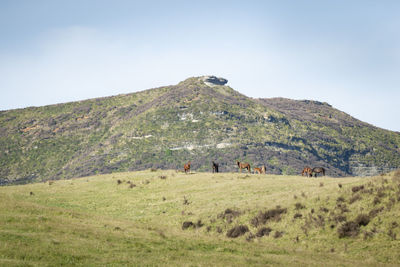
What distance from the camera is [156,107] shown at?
7608 inches

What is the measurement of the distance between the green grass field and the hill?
95.7 m

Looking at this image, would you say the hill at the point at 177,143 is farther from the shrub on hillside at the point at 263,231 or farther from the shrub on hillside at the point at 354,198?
the shrub on hillside at the point at 263,231

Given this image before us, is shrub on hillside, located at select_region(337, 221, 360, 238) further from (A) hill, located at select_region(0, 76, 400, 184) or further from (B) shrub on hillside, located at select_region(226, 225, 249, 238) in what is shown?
(A) hill, located at select_region(0, 76, 400, 184)

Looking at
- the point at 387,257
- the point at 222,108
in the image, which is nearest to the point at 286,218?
the point at 387,257

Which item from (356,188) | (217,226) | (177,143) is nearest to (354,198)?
(356,188)

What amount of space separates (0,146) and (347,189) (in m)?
164

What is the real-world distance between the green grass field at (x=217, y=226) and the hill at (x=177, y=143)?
95.7 m

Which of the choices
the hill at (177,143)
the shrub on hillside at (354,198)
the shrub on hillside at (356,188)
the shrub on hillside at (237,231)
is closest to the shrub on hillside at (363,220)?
the shrub on hillside at (354,198)

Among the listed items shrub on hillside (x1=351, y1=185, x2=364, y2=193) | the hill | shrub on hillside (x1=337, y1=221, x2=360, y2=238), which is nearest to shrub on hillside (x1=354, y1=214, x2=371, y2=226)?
shrub on hillside (x1=337, y1=221, x2=360, y2=238)

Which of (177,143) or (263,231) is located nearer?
(263,231)

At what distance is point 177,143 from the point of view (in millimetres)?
161375

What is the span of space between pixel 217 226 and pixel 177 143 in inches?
4976

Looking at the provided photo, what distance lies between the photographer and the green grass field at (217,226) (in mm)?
22250

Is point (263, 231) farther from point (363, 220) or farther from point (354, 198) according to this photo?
point (354, 198)
